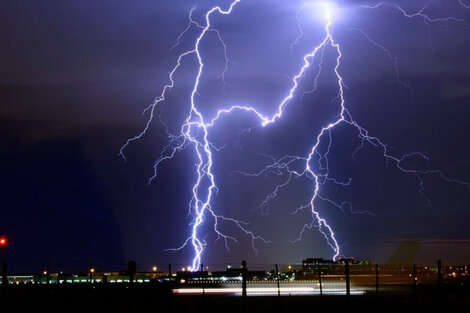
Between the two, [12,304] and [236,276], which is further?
[236,276]

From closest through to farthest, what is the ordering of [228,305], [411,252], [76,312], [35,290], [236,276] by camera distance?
[76,312], [228,305], [35,290], [236,276], [411,252]

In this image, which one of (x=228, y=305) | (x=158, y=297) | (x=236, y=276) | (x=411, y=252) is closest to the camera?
(x=228, y=305)

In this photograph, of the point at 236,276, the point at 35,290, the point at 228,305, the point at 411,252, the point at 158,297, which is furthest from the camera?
the point at 411,252

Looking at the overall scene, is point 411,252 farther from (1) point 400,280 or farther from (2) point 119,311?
(2) point 119,311

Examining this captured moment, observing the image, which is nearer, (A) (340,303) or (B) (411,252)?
(A) (340,303)

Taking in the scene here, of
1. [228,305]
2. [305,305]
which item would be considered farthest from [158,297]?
[305,305]

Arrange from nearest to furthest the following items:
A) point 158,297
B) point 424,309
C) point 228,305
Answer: point 424,309
point 228,305
point 158,297

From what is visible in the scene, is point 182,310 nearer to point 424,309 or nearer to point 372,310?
point 372,310

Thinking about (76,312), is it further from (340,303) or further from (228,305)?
(340,303)

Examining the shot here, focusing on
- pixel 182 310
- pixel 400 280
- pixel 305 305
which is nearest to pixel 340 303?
pixel 305 305
